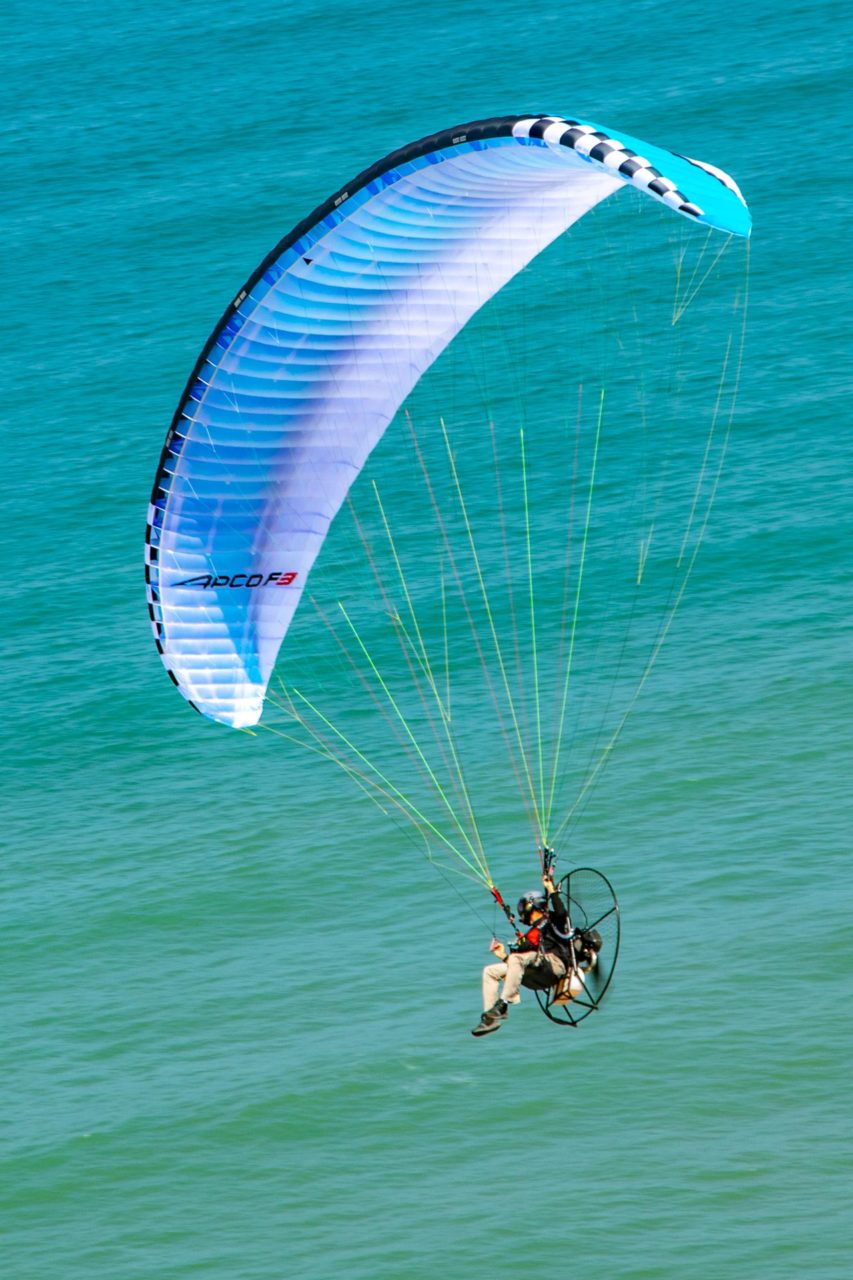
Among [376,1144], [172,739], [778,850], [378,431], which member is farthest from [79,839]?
[378,431]

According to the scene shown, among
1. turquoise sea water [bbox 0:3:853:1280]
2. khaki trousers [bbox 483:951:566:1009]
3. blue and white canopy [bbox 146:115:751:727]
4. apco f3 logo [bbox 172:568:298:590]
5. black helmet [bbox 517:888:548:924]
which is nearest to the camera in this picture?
black helmet [bbox 517:888:548:924]

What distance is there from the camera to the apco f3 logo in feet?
84.1

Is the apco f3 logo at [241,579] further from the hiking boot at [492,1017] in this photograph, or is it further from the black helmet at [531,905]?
the hiking boot at [492,1017]

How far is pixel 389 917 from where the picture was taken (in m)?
46.9

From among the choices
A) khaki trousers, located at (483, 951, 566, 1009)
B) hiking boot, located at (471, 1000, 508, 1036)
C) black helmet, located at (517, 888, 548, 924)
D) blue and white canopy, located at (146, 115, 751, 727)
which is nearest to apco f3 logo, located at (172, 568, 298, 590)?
blue and white canopy, located at (146, 115, 751, 727)

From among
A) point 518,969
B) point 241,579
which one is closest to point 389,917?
point 241,579

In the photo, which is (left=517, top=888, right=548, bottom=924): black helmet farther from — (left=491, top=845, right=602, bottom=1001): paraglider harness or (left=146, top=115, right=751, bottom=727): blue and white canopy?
(left=146, top=115, right=751, bottom=727): blue and white canopy

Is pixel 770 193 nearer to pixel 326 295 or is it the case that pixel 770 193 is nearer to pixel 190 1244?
pixel 190 1244

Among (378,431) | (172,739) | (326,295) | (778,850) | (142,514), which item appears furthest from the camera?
(142,514)

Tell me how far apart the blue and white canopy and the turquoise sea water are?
56.3 feet

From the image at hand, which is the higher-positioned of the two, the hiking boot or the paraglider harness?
Result: the paraglider harness

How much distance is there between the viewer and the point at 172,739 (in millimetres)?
53844

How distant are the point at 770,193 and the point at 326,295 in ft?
159

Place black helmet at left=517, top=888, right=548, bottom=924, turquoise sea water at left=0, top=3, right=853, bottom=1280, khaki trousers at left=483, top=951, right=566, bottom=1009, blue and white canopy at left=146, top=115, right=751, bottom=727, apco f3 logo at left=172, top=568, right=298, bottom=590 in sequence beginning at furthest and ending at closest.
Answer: turquoise sea water at left=0, top=3, right=853, bottom=1280, apco f3 logo at left=172, top=568, right=298, bottom=590, blue and white canopy at left=146, top=115, right=751, bottom=727, khaki trousers at left=483, top=951, right=566, bottom=1009, black helmet at left=517, top=888, right=548, bottom=924
